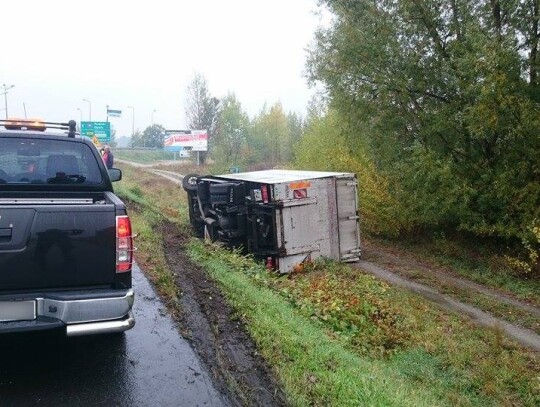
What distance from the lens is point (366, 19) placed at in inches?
529

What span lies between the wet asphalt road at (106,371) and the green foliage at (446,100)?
909cm

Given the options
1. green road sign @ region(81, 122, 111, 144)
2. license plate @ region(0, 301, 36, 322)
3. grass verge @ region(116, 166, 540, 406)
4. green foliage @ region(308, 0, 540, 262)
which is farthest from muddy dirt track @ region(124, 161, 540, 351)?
green road sign @ region(81, 122, 111, 144)

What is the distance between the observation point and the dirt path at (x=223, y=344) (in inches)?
143

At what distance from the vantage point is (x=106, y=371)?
3.85 m

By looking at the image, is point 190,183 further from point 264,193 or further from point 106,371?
point 106,371

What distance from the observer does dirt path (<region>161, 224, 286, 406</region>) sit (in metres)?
3.63

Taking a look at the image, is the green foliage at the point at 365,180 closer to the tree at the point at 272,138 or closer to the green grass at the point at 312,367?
the green grass at the point at 312,367

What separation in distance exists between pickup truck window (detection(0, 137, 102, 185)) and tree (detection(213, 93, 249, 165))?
135 ft

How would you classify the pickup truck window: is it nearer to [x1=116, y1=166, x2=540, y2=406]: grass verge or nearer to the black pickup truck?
the black pickup truck

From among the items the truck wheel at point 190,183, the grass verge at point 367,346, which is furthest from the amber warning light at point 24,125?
the truck wheel at point 190,183

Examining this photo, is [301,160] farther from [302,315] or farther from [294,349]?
[294,349]

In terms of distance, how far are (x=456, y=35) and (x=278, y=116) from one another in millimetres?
40307

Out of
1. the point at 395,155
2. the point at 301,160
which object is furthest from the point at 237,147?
the point at 395,155

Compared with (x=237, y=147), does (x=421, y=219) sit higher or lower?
lower
